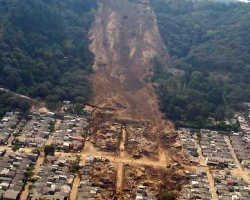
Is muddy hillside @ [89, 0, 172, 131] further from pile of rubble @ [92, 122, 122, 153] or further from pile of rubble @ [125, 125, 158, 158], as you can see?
pile of rubble @ [92, 122, 122, 153]

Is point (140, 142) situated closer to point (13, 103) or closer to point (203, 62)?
point (13, 103)

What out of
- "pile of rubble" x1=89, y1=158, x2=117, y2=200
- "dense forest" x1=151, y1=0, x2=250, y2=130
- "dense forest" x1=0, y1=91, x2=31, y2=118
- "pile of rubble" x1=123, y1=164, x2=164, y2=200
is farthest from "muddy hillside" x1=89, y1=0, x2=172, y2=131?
"pile of rubble" x1=89, y1=158, x2=117, y2=200

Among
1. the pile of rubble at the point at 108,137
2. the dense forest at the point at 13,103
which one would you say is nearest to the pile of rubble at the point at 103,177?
the pile of rubble at the point at 108,137

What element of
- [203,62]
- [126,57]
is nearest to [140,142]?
[126,57]

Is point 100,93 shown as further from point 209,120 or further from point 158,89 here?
point 209,120

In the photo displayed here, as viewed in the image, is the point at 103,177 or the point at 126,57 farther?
the point at 126,57

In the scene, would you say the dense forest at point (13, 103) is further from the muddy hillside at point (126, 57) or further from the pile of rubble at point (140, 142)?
the pile of rubble at point (140, 142)

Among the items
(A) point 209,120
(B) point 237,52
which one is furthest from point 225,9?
(A) point 209,120
